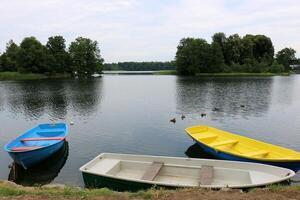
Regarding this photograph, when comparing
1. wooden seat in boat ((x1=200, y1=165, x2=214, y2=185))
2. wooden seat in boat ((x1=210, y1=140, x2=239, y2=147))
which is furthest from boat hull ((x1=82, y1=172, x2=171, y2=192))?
wooden seat in boat ((x1=210, y1=140, x2=239, y2=147))

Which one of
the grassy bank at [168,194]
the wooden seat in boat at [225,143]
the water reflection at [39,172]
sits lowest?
the water reflection at [39,172]

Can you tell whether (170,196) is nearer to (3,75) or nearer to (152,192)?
(152,192)

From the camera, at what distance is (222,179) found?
1248 centimetres

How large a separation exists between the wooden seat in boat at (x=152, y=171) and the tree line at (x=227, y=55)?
102943mm

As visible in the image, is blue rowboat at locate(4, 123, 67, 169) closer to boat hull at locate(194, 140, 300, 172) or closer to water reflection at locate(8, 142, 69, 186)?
water reflection at locate(8, 142, 69, 186)

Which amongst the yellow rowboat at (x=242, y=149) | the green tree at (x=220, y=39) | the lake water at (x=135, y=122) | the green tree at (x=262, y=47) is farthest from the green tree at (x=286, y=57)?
the yellow rowboat at (x=242, y=149)

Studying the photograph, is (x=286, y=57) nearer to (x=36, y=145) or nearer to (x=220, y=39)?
(x=220, y=39)

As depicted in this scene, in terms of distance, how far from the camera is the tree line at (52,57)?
345 ft

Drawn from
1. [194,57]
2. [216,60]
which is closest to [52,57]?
[194,57]

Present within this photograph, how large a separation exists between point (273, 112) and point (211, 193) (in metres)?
26.9

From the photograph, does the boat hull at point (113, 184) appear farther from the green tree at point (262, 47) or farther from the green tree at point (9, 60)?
the green tree at point (262, 47)

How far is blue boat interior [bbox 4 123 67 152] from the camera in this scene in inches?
684

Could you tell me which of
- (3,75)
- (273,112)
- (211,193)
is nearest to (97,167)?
(211,193)

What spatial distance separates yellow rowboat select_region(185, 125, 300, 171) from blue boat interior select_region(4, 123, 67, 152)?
8414 millimetres
